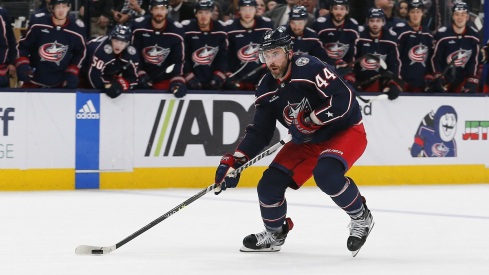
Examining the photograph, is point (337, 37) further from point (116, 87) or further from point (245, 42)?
point (116, 87)

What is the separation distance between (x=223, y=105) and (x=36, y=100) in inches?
62.6

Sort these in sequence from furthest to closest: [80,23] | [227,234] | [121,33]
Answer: [80,23] < [121,33] < [227,234]

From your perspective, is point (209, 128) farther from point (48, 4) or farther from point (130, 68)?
point (48, 4)

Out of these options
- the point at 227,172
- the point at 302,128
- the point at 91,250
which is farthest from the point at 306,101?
the point at 91,250

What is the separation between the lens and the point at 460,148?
769 cm

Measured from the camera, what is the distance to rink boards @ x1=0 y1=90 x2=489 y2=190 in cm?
666

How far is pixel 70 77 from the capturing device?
6785 mm

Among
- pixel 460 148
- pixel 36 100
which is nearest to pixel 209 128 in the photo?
pixel 36 100

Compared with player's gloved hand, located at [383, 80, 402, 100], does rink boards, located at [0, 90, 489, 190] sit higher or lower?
lower

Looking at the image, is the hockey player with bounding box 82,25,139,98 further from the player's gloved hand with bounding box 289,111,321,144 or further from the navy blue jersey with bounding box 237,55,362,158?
the player's gloved hand with bounding box 289,111,321,144

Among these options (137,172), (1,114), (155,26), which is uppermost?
(155,26)

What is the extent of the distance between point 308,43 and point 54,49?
2211 mm

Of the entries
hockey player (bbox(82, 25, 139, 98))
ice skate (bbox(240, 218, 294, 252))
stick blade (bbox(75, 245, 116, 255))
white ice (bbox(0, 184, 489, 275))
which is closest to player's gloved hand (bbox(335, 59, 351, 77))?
white ice (bbox(0, 184, 489, 275))

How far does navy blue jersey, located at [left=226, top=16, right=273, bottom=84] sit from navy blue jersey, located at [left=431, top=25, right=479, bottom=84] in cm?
175
